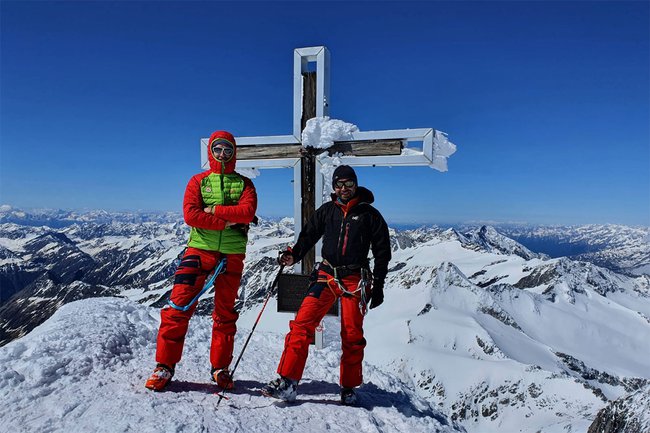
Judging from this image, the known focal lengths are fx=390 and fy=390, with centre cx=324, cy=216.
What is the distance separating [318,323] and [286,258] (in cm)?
112

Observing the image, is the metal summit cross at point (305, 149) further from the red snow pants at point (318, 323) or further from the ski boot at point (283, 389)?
the ski boot at point (283, 389)

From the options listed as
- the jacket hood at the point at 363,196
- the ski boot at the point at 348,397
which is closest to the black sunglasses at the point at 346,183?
the jacket hood at the point at 363,196

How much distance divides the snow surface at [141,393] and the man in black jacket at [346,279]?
45cm

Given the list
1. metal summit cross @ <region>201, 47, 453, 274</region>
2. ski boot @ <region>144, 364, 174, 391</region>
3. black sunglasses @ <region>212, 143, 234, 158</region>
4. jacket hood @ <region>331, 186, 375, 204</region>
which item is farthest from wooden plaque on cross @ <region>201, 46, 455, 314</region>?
ski boot @ <region>144, 364, 174, 391</region>

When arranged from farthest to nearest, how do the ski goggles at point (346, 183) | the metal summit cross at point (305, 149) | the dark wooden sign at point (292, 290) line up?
the dark wooden sign at point (292, 290) < the metal summit cross at point (305, 149) < the ski goggles at point (346, 183)

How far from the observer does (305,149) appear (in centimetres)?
750

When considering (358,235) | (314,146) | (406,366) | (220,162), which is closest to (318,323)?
(358,235)

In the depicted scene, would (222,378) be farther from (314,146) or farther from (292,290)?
(314,146)

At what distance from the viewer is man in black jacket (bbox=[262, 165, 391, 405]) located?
198 inches

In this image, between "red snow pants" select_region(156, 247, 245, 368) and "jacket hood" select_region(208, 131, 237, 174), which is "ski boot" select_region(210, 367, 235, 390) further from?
"jacket hood" select_region(208, 131, 237, 174)

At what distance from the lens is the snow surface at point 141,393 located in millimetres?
3953

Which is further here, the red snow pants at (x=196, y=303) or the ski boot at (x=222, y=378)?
the ski boot at (x=222, y=378)

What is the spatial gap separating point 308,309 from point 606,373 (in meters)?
135

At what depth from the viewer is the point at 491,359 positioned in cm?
10088
